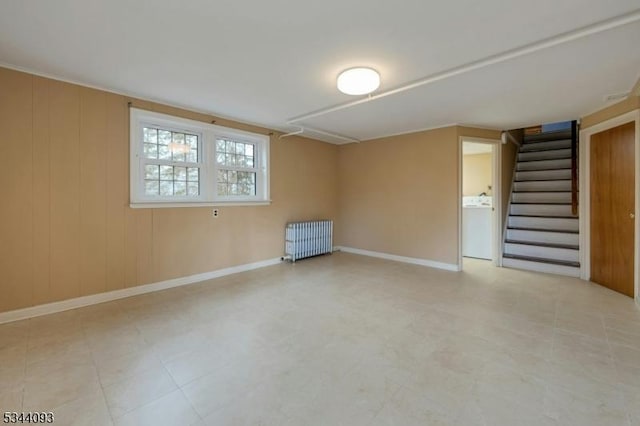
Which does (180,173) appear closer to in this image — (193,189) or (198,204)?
(193,189)

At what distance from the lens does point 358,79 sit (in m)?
2.71

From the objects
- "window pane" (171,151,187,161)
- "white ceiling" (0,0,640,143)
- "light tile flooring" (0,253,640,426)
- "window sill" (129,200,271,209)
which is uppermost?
"white ceiling" (0,0,640,143)

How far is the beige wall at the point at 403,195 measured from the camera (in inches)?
188

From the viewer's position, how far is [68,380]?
6.17 ft

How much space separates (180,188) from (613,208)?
5855 millimetres

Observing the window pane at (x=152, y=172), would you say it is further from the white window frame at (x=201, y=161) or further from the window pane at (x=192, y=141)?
the window pane at (x=192, y=141)

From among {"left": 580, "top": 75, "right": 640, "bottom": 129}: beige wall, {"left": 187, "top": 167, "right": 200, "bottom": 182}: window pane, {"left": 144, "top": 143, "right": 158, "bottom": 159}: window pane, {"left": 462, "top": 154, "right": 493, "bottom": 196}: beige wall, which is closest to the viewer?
{"left": 580, "top": 75, "right": 640, "bottom": 129}: beige wall

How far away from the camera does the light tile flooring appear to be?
1.63 meters

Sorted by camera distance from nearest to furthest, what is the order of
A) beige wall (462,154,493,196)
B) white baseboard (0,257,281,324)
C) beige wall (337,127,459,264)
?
white baseboard (0,257,281,324), beige wall (337,127,459,264), beige wall (462,154,493,196)

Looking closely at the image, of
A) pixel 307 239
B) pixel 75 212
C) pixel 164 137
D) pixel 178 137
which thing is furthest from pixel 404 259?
pixel 75 212

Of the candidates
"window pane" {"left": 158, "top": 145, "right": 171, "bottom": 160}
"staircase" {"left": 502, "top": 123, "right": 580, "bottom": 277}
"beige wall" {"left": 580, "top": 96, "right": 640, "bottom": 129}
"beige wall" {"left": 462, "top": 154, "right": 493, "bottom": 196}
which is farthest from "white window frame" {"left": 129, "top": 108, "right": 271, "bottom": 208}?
"beige wall" {"left": 580, "top": 96, "right": 640, "bottom": 129}

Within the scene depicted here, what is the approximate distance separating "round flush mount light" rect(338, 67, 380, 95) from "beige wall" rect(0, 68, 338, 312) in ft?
7.80

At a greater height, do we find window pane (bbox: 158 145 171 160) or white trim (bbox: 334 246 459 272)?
window pane (bbox: 158 145 171 160)

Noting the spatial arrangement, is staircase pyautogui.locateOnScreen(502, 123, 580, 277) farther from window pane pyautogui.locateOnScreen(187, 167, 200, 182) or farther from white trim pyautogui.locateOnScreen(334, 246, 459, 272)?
window pane pyautogui.locateOnScreen(187, 167, 200, 182)
